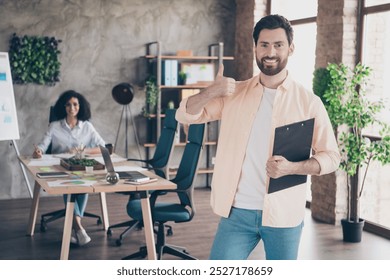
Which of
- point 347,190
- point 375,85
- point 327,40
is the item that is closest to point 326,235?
point 347,190

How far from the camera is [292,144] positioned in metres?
2.23

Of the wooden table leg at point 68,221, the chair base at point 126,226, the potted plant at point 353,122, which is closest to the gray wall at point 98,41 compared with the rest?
the chair base at point 126,226

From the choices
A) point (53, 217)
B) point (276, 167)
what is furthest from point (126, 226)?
point (276, 167)

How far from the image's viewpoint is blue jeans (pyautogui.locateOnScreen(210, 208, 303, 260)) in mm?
2281

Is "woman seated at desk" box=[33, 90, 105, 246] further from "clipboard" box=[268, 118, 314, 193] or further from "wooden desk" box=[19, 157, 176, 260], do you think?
"clipboard" box=[268, 118, 314, 193]

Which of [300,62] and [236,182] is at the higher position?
[300,62]

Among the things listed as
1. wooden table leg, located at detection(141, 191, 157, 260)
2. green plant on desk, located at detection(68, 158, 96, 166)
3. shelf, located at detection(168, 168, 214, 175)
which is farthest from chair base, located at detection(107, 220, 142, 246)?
shelf, located at detection(168, 168, 214, 175)

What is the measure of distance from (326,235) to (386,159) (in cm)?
96

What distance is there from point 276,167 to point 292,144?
0.14 metres

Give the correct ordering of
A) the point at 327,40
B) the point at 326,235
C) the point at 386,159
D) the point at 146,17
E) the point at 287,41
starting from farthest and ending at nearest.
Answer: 1. the point at 146,17
2. the point at 327,40
3. the point at 326,235
4. the point at 386,159
5. the point at 287,41

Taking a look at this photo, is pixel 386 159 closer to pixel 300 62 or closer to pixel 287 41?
pixel 300 62

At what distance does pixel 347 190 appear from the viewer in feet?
17.4

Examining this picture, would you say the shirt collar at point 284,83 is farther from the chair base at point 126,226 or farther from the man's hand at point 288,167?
the chair base at point 126,226

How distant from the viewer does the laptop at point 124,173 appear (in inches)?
147
